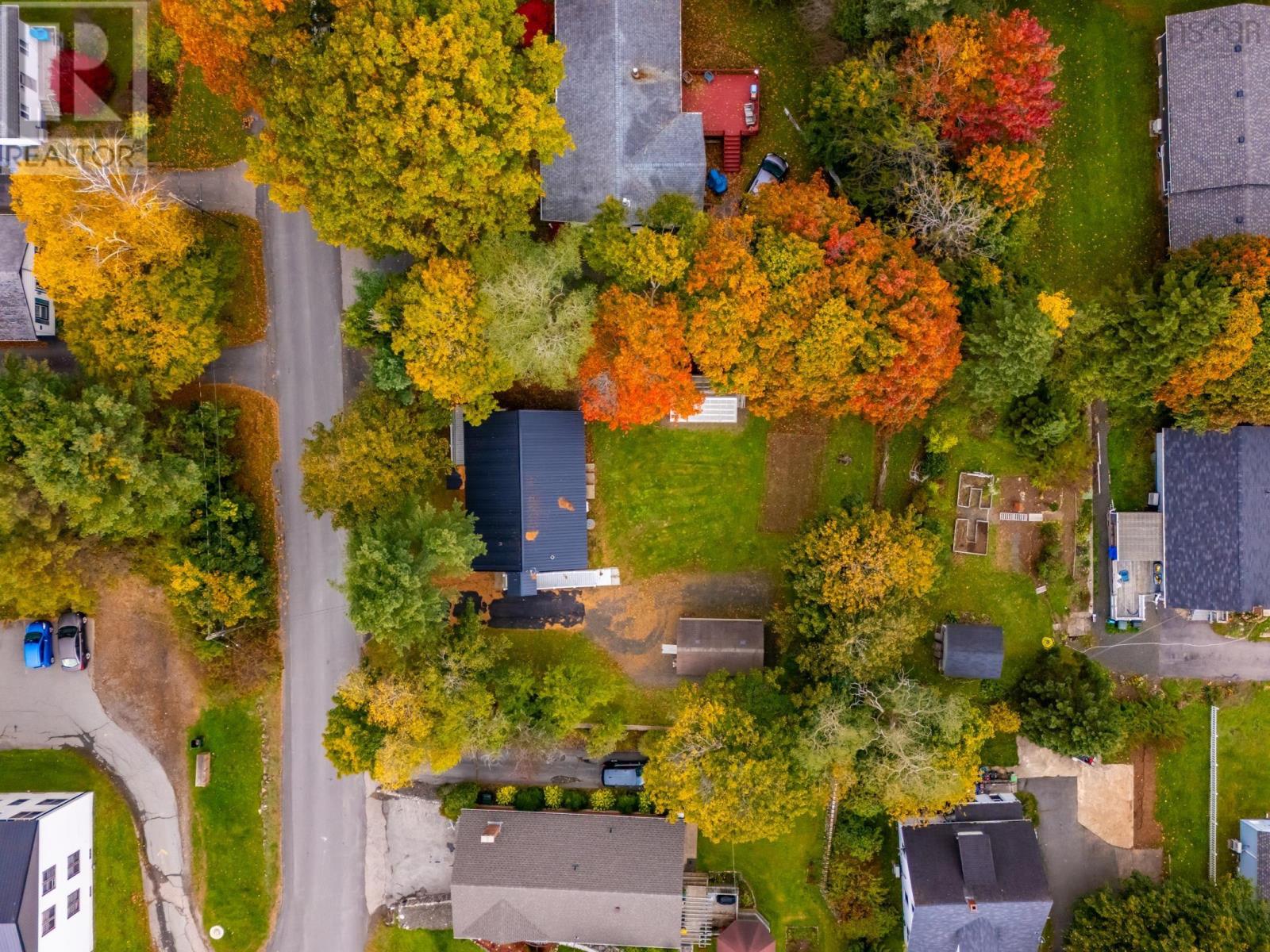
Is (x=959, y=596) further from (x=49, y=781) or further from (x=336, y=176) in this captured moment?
(x=49, y=781)

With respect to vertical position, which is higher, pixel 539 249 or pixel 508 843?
pixel 539 249

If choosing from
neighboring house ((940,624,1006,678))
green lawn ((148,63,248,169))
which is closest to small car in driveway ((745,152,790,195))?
neighboring house ((940,624,1006,678))

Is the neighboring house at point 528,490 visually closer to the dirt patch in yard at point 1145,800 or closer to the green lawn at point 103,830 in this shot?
the green lawn at point 103,830

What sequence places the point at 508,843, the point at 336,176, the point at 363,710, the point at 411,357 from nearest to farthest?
the point at 336,176, the point at 411,357, the point at 363,710, the point at 508,843

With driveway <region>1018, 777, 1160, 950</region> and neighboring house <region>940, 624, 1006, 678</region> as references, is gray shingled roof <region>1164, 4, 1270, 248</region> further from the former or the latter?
driveway <region>1018, 777, 1160, 950</region>

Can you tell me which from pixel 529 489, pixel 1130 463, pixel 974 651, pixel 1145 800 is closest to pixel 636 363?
pixel 529 489

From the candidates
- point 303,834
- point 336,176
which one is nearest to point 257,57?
point 336,176

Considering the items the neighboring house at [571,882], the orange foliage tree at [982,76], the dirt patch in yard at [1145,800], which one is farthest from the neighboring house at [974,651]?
the orange foliage tree at [982,76]

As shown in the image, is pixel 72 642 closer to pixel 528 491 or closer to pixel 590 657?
pixel 528 491
